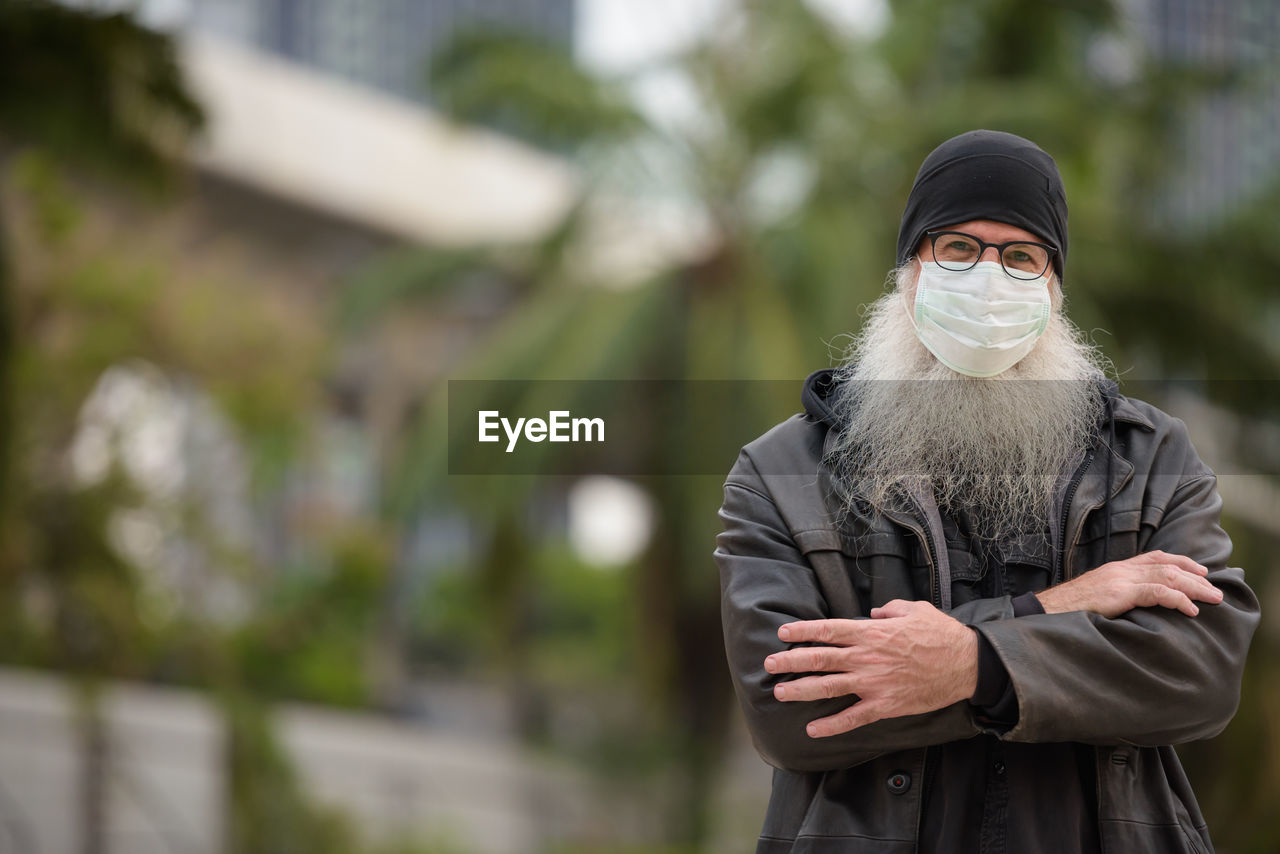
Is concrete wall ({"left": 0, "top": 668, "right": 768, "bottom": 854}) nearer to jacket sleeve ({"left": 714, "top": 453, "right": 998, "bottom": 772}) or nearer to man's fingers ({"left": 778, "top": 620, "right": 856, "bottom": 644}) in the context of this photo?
jacket sleeve ({"left": 714, "top": 453, "right": 998, "bottom": 772})

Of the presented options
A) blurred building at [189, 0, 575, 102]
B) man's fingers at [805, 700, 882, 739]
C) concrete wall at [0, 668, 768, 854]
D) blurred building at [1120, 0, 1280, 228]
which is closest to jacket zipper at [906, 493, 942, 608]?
man's fingers at [805, 700, 882, 739]

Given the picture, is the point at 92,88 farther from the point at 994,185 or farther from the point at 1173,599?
the point at 1173,599

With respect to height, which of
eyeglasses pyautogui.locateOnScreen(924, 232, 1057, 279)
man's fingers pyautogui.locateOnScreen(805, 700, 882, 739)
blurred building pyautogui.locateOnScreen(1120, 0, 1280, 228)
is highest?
blurred building pyautogui.locateOnScreen(1120, 0, 1280, 228)

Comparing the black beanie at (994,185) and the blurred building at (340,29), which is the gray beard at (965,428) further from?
the blurred building at (340,29)

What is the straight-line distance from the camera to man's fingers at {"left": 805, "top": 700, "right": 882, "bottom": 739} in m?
1.78

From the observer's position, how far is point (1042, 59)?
11.2m

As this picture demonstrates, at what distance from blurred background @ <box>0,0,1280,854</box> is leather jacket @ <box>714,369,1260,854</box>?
645 centimetres

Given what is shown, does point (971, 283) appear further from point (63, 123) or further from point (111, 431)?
point (111, 431)

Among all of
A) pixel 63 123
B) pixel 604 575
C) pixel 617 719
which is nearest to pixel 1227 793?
pixel 617 719

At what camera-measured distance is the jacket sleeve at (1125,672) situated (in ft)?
5.78

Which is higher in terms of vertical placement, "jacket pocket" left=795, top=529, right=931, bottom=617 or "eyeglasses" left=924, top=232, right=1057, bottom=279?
"eyeglasses" left=924, top=232, right=1057, bottom=279

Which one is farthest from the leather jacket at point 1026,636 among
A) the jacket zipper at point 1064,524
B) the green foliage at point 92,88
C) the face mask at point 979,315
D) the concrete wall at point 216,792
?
the concrete wall at point 216,792

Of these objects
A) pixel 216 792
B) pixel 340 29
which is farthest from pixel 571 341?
pixel 340 29

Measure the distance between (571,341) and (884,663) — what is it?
8799 millimetres
